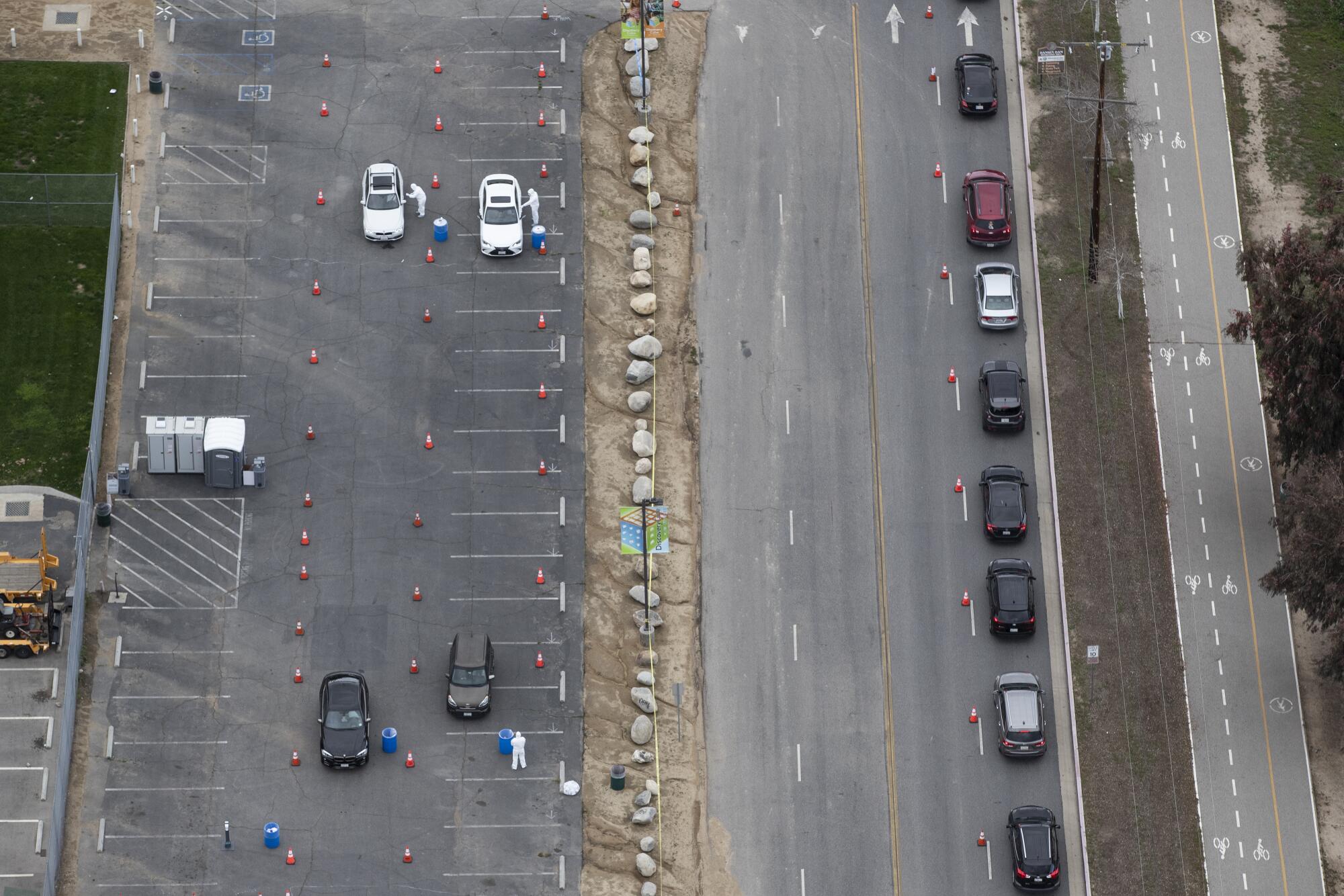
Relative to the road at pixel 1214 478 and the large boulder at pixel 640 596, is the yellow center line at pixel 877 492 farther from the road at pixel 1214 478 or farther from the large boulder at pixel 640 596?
the road at pixel 1214 478

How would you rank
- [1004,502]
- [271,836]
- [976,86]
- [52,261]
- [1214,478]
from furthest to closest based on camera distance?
[976,86] → [52,261] → [1214,478] → [1004,502] → [271,836]

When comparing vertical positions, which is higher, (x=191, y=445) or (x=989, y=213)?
(x=989, y=213)

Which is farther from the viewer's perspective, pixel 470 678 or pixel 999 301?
pixel 999 301

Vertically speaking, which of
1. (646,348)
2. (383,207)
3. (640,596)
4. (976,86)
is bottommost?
(640,596)

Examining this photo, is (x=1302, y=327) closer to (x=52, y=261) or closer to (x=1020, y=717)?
(x=1020, y=717)

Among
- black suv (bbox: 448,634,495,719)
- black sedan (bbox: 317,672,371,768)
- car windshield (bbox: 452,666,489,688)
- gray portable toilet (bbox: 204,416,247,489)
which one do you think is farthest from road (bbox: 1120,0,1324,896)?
gray portable toilet (bbox: 204,416,247,489)

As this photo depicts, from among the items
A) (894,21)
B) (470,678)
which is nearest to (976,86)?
(894,21)

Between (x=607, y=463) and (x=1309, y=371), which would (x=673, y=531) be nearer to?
(x=607, y=463)
